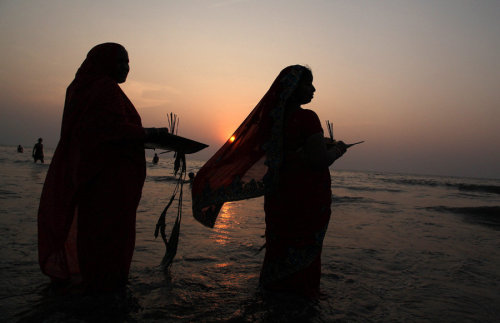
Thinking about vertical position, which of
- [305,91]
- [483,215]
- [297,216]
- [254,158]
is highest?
[305,91]

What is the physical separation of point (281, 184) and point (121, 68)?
1.64m

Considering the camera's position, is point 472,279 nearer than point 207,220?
No

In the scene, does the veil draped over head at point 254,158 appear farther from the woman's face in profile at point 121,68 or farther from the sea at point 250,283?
the woman's face in profile at point 121,68

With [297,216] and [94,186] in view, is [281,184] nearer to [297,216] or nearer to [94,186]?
[297,216]

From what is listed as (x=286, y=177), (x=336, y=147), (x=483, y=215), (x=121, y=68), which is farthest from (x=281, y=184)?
(x=483, y=215)

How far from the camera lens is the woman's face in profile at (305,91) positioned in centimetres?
269

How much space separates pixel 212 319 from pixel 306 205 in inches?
43.6

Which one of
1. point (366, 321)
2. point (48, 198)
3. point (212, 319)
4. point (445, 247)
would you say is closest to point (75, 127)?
point (48, 198)

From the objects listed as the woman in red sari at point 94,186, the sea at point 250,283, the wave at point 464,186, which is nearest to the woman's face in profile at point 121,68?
the woman in red sari at point 94,186

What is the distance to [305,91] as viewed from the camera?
2703 millimetres

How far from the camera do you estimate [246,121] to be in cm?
288

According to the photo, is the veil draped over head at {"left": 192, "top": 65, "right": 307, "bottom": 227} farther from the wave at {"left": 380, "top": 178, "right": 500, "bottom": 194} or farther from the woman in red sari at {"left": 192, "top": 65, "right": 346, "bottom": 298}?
the wave at {"left": 380, "top": 178, "right": 500, "bottom": 194}

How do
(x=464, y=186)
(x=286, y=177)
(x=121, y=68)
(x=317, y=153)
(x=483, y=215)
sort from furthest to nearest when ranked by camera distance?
(x=464, y=186), (x=483, y=215), (x=121, y=68), (x=286, y=177), (x=317, y=153)

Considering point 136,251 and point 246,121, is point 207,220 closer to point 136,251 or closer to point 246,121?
point 246,121
